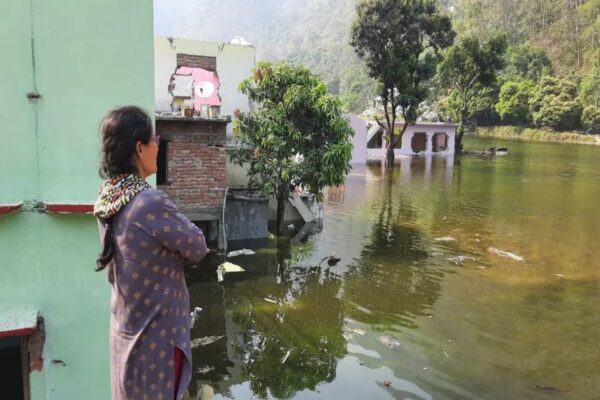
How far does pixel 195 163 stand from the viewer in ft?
38.6

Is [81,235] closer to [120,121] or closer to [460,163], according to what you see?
[120,121]

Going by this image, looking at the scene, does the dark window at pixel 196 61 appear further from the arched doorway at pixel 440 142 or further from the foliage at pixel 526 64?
the foliage at pixel 526 64

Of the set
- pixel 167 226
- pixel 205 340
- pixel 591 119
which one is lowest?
Result: pixel 205 340

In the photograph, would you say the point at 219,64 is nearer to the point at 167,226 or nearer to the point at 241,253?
the point at 241,253

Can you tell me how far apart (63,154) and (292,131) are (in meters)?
8.37

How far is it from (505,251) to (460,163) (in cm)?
2129

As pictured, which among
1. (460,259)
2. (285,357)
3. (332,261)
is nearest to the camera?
(285,357)

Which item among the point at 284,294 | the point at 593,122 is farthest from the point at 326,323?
the point at 593,122

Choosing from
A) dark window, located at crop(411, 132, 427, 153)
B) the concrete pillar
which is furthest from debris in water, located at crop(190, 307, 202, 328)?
the concrete pillar

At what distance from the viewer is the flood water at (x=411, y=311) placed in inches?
259

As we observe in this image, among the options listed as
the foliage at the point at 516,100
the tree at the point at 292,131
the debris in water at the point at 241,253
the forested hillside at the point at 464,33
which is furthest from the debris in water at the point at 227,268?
the foliage at the point at 516,100

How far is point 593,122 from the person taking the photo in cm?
5366

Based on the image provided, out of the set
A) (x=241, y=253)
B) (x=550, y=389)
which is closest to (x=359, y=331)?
(x=550, y=389)

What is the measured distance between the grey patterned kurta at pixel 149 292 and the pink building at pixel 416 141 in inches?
1161
